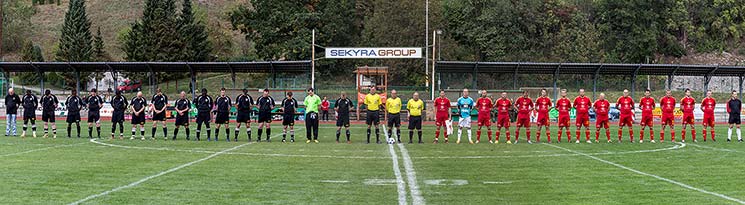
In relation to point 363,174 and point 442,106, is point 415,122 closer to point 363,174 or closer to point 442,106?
point 442,106

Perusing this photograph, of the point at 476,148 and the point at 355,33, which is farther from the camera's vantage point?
the point at 355,33

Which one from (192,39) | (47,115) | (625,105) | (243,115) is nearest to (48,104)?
(47,115)

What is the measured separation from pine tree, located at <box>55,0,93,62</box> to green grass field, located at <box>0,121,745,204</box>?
2557 inches

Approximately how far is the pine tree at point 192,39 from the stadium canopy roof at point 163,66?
93.4 ft

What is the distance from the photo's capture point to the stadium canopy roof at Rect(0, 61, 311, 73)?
169 feet

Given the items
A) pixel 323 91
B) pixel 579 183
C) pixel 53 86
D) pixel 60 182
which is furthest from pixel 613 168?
pixel 53 86

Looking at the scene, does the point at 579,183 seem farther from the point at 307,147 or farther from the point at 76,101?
the point at 76,101

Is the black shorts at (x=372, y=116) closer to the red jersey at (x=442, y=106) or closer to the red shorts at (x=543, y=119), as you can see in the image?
the red jersey at (x=442, y=106)

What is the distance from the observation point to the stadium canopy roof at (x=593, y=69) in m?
51.2

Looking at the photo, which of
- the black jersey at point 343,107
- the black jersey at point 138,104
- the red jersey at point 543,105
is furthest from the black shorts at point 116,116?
the red jersey at point 543,105

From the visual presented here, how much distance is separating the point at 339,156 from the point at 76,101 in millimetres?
12238

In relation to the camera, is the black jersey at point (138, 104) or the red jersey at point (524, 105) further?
the black jersey at point (138, 104)

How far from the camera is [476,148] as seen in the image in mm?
23781

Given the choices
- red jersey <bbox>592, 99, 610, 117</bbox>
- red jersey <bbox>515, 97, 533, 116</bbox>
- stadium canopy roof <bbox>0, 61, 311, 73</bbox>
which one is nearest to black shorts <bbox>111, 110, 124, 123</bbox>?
red jersey <bbox>515, 97, 533, 116</bbox>
